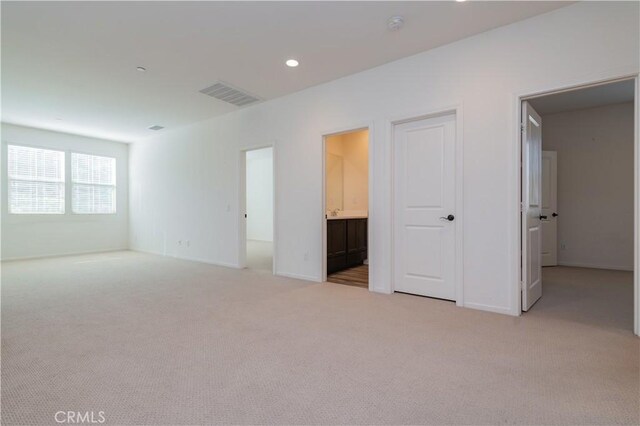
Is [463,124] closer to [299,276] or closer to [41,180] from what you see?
[299,276]

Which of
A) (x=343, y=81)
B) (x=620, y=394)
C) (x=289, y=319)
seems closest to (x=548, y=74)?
(x=343, y=81)

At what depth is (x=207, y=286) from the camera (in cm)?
420

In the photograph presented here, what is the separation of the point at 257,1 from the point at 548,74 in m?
2.64

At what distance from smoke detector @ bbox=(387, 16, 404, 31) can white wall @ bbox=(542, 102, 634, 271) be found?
4702 millimetres

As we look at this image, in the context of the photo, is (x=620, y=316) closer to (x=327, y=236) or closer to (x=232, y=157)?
(x=327, y=236)

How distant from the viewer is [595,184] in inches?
219

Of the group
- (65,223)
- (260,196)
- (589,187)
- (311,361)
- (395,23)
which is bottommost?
(311,361)

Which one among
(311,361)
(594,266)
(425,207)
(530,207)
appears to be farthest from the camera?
(594,266)

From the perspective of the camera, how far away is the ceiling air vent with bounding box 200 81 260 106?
4.48 meters

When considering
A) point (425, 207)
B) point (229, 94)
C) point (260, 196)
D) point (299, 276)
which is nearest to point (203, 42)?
point (229, 94)

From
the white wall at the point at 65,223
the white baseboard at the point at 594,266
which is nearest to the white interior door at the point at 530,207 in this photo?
the white baseboard at the point at 594,266

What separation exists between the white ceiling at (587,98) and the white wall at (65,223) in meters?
9.06

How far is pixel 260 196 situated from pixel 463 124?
8329 millimetres

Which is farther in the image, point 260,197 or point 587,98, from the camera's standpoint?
point 260,197
